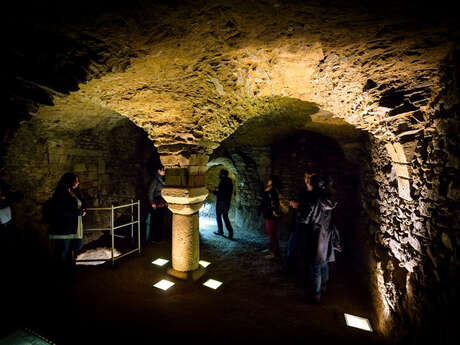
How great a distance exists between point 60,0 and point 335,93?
2371 mm

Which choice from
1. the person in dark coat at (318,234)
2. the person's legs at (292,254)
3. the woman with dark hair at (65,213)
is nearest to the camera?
the person in dark coat at (318,234)

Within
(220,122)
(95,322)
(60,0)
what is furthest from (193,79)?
(95,322)

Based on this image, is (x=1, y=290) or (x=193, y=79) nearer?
(x=193, y=79)

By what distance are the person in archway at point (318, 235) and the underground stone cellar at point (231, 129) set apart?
0.43m

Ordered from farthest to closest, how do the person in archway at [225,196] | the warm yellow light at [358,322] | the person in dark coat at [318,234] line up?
1. the person in archway at [225,196]
2. the person in dark coat at [318,234]
3. the warm yellow light at [358,322]

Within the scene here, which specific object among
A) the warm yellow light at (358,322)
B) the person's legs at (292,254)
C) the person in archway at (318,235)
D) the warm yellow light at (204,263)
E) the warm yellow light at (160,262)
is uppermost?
the person in archway at (318,235)

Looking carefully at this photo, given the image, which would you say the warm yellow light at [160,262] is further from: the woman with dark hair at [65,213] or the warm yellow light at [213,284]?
the woman with dark hair at [65,213]

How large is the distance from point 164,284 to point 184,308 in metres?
0.70

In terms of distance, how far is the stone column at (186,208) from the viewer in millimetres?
3287

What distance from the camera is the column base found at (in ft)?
11.3

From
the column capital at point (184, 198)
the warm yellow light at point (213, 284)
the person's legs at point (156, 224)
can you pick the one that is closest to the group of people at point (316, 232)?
the warm yellow light at point (213, 284)

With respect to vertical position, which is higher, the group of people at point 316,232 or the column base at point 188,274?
the group of people at point 316,232

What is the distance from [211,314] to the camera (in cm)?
270

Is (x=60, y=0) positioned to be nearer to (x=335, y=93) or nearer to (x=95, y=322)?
(x=335, y=93)
